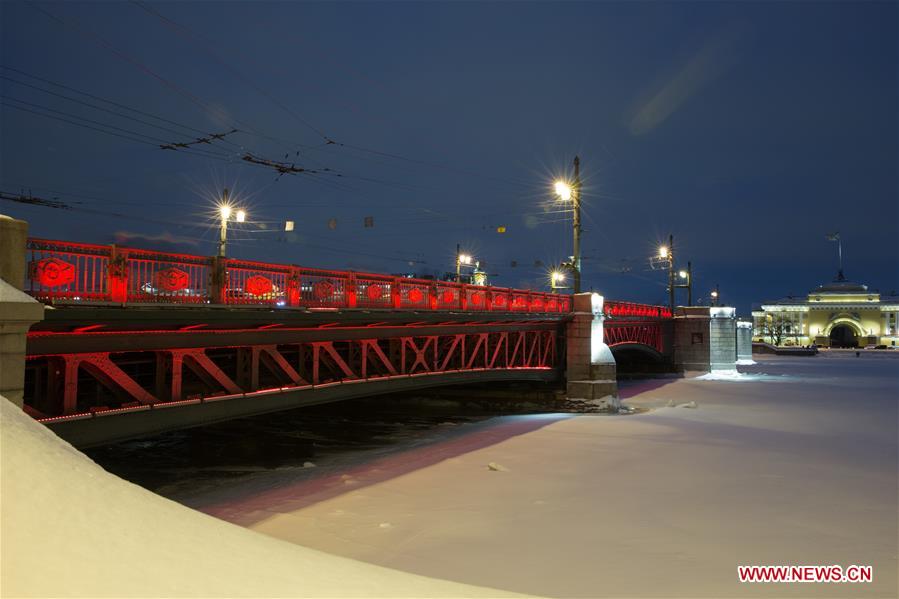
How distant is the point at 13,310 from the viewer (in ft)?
22.8

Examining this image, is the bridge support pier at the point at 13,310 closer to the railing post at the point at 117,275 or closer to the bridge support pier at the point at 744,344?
the railing post at the point at 117,275

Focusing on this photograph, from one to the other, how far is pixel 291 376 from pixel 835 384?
38.0 metres

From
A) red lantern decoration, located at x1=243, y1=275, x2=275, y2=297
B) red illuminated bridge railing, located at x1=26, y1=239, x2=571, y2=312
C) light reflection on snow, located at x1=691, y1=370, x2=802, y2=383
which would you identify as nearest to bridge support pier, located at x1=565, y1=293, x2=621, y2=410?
red illuminated bridge railing, located at x1=26, y1=239, x2=571, y2=312

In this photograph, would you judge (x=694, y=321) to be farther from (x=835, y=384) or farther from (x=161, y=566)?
(x=161, y=566)

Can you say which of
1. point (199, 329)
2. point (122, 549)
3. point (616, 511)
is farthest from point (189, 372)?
point (122, 549)

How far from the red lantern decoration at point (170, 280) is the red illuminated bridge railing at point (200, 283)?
0.01m

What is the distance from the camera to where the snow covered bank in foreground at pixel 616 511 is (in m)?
7.70

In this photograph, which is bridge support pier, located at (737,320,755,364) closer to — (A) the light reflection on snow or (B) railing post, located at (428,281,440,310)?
A: (A) the light reflection on snow

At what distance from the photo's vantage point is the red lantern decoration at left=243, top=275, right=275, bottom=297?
11.2m

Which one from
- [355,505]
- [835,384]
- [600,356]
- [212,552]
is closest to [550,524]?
[355,505]

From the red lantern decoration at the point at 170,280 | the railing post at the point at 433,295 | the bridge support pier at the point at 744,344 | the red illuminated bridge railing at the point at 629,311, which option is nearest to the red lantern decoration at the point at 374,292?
the railing post at the point at 433,295

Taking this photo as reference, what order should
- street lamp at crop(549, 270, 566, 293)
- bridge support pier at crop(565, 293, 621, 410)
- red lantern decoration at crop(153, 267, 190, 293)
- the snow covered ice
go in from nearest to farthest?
the snow covered ice, red lantern decoration at crop(153, 267, 190, 293), bridge support pier at crop(565, 293, 621, 410), street lamp at crop(549, 270, 566, 293)

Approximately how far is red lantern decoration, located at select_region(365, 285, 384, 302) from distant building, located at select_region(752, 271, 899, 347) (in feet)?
362

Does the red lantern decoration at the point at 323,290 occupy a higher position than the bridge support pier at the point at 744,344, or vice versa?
the red lantern decoration at the point at 323,290
